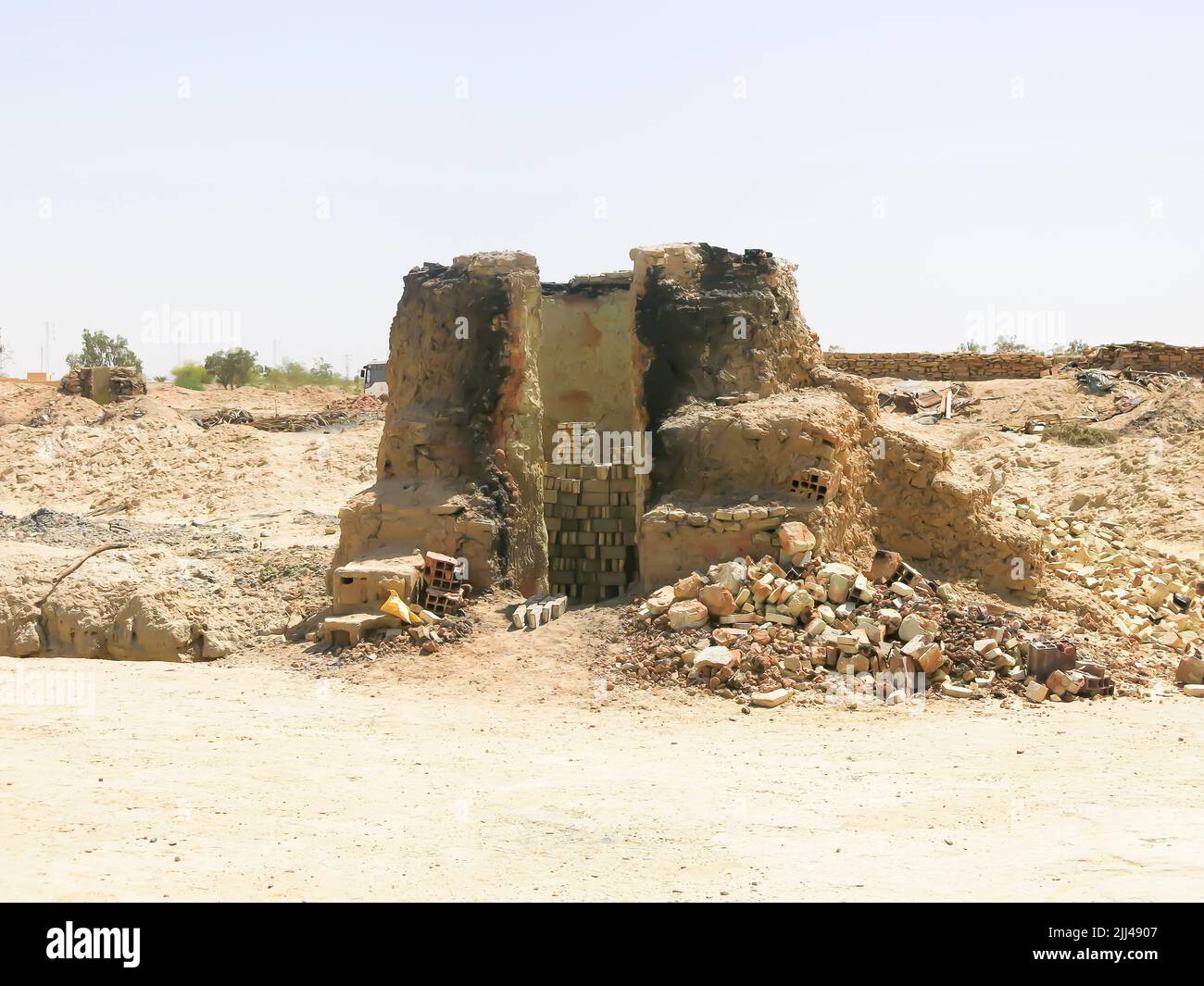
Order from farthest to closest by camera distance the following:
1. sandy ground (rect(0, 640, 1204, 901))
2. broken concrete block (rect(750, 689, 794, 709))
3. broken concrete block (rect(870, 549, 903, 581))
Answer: broken concrete block (rect(870, 549, 903, 581)) → broken concrete block (rect(750, 689, 794, 709)) → sandy ground (rect(0, 640, 1204, 901))

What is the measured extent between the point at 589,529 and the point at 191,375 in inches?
1059

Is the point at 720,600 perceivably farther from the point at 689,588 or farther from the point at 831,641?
the point at 831,641

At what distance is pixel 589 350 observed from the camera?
35.9ft

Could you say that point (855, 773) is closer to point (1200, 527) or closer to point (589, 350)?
point (589, 350)

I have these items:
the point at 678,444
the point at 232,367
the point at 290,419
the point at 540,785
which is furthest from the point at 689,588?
the point at 232,367

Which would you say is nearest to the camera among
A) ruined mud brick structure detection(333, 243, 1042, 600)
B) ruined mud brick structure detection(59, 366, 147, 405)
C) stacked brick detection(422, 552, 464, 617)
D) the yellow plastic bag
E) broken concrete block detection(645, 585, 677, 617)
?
broken concrete block detection(645, 585, 677, 617)

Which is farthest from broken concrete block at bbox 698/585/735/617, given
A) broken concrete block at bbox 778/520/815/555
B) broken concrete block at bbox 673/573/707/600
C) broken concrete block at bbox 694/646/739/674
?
broken concrete block at bbox 778/520/815/555

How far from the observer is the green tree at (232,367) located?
1345 inches

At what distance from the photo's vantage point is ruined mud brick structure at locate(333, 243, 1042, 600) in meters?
9.05

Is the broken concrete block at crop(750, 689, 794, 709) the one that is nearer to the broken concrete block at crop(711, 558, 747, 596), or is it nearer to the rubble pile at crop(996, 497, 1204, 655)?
the broken concrete block at crop(711, 558, 747, 596)

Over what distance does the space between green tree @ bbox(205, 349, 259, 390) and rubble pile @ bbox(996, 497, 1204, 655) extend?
26227 mm

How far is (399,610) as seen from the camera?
8.94 meters

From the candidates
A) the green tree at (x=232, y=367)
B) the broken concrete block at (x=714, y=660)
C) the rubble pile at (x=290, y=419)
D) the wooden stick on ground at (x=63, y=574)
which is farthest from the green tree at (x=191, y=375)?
the broken concrete block at (x=714, y=660)
